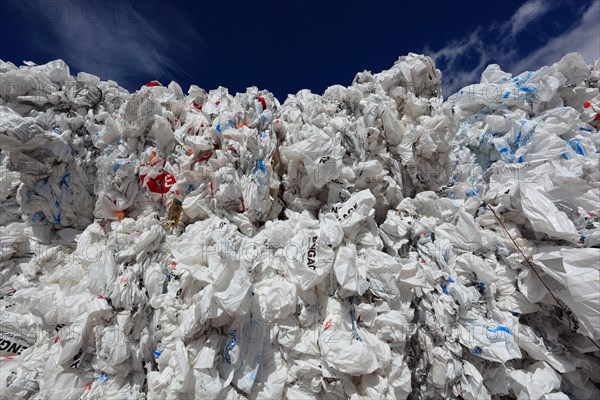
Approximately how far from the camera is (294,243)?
171 centimetres

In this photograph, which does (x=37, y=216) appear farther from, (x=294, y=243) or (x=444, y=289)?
(x=444, y=289)

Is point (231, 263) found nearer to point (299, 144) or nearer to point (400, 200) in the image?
point (299, 144)

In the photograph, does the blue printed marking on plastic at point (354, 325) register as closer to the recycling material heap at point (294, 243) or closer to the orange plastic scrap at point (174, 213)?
the recycling material heap at point (294, 243)

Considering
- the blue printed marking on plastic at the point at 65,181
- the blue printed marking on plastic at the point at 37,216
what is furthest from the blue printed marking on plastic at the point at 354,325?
the blue printed marking on plastic at the point at 37,216

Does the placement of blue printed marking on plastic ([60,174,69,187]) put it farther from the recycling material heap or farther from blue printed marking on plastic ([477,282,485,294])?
blue printed marking on plastic ([477,282,485,294])

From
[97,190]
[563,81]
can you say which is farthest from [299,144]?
[563,81]

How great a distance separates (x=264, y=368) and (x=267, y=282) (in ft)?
1.47

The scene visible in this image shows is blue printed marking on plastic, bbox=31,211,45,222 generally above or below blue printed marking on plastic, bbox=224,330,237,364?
above

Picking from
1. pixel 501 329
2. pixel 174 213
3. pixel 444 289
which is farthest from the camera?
pixel 174 213

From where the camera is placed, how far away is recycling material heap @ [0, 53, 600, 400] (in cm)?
151

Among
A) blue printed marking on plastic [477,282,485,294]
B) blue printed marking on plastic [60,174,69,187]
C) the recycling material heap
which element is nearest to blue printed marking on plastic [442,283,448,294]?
the recycling material heap

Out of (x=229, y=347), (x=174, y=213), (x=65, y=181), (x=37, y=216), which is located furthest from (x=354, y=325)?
(x=37, y=216)

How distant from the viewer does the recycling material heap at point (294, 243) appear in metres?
1.51

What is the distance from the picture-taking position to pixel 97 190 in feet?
6.91
